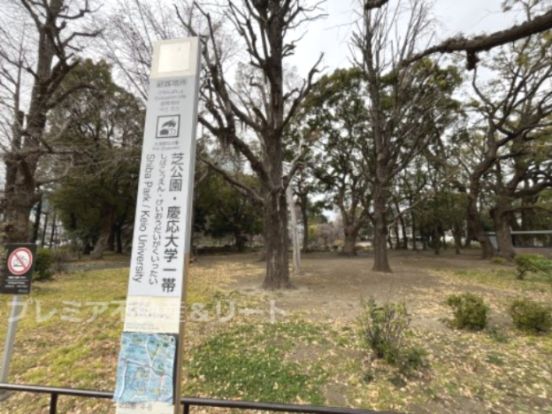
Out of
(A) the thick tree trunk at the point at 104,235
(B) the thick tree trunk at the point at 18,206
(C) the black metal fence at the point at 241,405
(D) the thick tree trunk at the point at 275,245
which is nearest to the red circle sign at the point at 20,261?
(C) the black metal fence at the point at 241,405

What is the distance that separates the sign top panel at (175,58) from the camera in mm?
1729

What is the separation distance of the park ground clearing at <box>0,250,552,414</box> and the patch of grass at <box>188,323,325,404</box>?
1 cm

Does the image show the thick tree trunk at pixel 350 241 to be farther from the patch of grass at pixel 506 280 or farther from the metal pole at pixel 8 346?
the metal pole at pixel 8 346

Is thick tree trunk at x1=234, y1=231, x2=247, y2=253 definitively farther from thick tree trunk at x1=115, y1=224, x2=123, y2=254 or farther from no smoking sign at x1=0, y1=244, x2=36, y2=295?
no smoking sign at x1=0, y1=244, x2=36, y2=295

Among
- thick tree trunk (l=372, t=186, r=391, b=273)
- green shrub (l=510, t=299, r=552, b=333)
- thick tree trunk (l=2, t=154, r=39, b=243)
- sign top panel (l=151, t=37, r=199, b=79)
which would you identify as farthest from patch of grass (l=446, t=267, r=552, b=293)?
thick tree trunk (l=2, t=154, r=39, b=243)

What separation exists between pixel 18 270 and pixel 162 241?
8.56 feet

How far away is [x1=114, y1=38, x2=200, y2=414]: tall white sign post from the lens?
1408mm

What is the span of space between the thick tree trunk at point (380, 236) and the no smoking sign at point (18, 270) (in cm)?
1019

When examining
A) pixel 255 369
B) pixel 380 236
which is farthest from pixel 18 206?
pixel 380 236

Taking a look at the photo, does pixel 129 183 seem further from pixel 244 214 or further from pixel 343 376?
pixel 343 376

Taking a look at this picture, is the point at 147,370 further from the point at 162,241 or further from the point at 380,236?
the point at 380,236

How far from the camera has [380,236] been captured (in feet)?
34.8

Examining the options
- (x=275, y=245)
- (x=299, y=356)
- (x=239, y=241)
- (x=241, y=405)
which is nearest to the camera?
(x=241, y=405)

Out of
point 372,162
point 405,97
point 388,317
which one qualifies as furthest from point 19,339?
point 372,162
